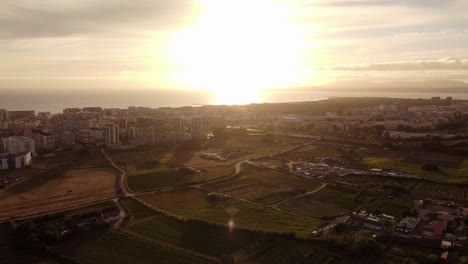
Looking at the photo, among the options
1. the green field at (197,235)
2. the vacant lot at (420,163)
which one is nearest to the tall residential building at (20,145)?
the green field at (197,235)

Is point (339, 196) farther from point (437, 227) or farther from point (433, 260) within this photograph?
point (433, 260)

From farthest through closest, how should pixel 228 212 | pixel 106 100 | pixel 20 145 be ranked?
pixel 106 100 → pixel 20 145 → pixel 228 212

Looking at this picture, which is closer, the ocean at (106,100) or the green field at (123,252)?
the green field at (123,252)

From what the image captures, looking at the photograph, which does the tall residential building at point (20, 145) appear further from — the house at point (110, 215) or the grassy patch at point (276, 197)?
the grassy patch at point (276, 197)

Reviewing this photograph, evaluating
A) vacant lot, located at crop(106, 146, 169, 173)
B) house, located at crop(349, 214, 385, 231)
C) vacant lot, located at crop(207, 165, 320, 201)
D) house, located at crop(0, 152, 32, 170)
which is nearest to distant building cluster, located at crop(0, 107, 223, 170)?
house, located at crop(0, 152, 32, 170)

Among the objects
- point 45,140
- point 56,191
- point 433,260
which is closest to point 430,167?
point 433,260

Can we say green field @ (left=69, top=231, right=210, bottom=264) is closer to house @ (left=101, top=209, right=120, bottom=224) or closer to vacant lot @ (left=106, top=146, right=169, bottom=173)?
house @ (left=101, top=209, right=120, bottom=224)
